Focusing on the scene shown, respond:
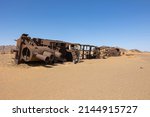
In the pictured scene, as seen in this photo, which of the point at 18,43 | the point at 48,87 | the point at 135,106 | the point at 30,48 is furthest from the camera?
the point at 18,43

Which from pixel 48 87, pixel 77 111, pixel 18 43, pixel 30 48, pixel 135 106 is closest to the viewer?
pixel 77 111

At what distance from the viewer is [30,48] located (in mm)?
14391

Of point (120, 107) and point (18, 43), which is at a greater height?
point (18, 43)

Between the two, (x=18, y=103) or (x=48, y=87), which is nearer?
(x=18, y=103)

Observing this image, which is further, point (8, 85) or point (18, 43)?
point (18, 43)

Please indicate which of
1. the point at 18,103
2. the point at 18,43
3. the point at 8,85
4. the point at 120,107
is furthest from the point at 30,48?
the point at 120,107

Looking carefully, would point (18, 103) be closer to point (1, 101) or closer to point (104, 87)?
point (1, 101)

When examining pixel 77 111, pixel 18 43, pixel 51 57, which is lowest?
pixel 77 111

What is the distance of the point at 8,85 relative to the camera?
7938 mm

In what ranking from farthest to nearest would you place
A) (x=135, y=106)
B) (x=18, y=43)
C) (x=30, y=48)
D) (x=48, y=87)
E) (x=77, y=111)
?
(x=18, y=43), (x=30, y=48), (x=48, y=87), (x=135, y=106), (x=77, y=111)

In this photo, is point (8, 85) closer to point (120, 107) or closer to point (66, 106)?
point (66, 106)

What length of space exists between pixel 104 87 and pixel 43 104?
3113mm

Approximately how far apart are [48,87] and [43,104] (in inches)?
78.7

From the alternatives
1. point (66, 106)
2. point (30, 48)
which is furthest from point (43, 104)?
point (30, 48)
